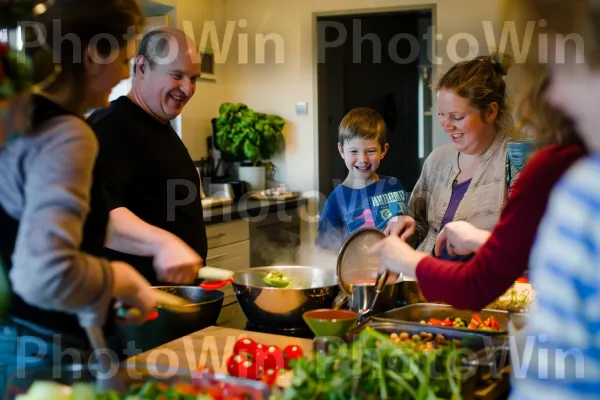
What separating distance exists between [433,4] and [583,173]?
3882 mm

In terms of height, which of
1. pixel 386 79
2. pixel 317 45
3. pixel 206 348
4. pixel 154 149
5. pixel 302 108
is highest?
pixel 317 45

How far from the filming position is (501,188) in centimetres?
227

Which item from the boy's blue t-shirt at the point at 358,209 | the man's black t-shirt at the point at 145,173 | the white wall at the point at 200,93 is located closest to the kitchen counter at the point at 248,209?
the white wall at the point at 200,93

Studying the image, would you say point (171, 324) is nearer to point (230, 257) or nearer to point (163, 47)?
point (163, 47)

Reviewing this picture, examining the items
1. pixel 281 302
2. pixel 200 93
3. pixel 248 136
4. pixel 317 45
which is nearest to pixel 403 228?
pixel 281 302

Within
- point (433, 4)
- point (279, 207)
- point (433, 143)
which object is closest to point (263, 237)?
point (279, 207)

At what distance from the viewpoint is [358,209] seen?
268cm

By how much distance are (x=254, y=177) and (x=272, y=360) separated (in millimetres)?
3345

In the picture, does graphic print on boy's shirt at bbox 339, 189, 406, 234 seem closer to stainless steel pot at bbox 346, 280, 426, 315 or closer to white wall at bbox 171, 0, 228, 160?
stainless steel pot at bbox 346, 280, 426, 315

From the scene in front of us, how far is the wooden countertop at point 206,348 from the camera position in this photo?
152cm

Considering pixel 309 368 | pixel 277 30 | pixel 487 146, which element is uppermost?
pixel 277 30

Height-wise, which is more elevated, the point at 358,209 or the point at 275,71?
the point at 275,71

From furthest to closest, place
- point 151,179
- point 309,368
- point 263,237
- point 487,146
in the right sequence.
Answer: point 263,237
point 487,146
point 151,179
point 309,368

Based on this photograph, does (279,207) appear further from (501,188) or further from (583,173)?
(583,173)
